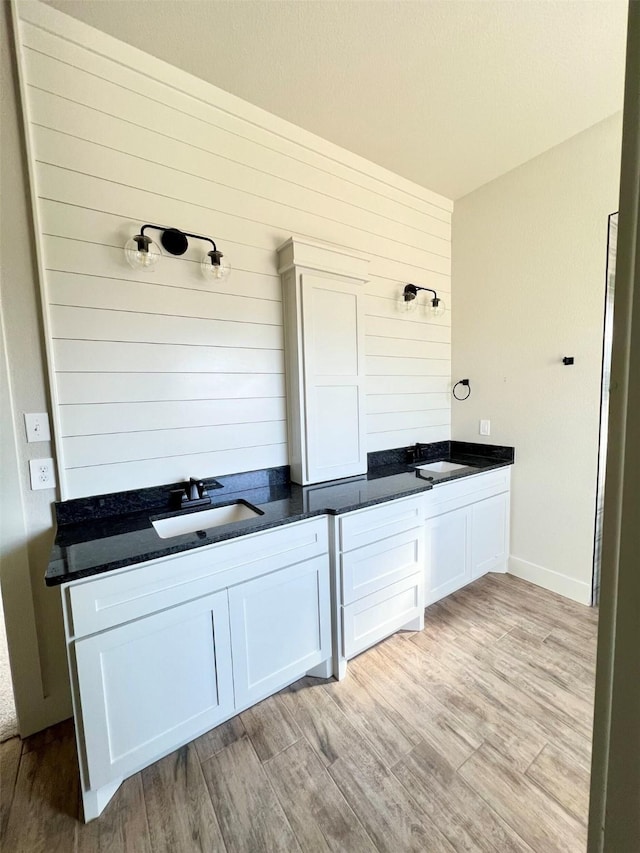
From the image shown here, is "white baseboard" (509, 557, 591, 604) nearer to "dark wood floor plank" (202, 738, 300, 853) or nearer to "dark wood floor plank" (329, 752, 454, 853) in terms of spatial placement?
"dark wood floor plank" (329, 752, 454, 853)

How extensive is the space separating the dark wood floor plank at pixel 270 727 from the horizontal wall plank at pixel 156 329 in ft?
6.00

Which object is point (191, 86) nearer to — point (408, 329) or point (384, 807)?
point (408, 329)

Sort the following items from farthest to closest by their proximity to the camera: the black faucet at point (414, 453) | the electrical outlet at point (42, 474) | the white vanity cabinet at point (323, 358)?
the black faucet at point (414, 453) < the white vanity cabinet at point (323, 358) < the electrical outlet at point (42, 474)

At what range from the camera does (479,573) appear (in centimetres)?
257

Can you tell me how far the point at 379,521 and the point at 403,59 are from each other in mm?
2298

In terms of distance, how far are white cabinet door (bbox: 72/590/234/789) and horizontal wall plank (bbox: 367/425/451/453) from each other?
5.11 ft

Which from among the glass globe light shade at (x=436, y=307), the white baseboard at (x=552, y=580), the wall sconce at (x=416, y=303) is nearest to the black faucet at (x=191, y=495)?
the wall sconce at (x=416, y=303)

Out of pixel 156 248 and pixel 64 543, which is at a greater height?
pixel 156 248

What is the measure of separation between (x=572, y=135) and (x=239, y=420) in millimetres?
2753

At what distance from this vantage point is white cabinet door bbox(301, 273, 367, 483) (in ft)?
6.92

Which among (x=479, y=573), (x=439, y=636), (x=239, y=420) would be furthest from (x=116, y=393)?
(x=479, y=573)

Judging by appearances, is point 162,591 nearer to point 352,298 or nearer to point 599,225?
point 352,298

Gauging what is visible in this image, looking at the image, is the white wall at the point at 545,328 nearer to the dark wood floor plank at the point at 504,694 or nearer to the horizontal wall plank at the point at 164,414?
the dark wood floor plank at the point at 504,694

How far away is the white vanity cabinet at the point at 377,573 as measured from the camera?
1802 millimetres
